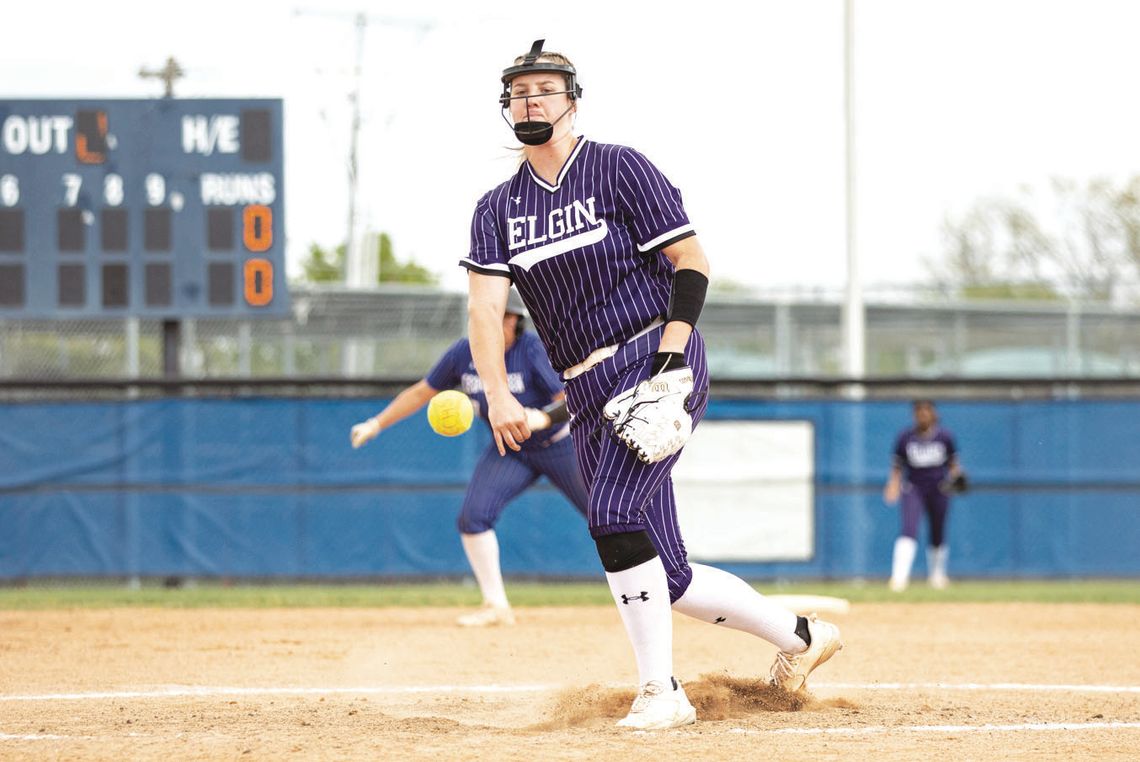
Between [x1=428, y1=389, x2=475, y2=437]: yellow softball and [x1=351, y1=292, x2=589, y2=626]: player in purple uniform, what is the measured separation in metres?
2.41

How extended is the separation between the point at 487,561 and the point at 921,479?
18.6 feet

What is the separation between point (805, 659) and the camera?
17.8 ft

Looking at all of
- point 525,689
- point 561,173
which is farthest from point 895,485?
point 561,173

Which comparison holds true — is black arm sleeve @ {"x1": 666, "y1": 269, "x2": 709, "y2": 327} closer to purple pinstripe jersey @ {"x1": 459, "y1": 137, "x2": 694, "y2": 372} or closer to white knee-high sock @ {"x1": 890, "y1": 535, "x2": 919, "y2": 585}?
purple pinstripe jersey @ {"x1": 459, "y1": 137, "x2": 694, "y2": 372}

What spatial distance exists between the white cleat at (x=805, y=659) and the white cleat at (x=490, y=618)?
421 centimetres

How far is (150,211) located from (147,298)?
2.67 feet

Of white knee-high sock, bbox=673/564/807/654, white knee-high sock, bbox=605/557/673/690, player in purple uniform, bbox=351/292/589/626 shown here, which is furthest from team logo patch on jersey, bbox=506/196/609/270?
player in purple uniform, bbox=351/292/589/626

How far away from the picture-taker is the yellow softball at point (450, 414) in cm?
607

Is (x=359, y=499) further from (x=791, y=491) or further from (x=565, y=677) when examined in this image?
(x=565, y=677)

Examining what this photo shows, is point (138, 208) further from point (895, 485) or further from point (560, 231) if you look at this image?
point (560, 231)

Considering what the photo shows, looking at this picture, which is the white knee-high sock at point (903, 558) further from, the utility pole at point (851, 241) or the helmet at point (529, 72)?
the helmet at point (529, 72)

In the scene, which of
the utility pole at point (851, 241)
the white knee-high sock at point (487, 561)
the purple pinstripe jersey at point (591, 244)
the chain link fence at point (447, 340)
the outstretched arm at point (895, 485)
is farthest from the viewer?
the chain link fence at point (447, 340)

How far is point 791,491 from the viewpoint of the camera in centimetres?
1411

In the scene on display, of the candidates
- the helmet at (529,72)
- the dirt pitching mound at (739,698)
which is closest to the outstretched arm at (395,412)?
the dirt pitching mound at (739,698)
